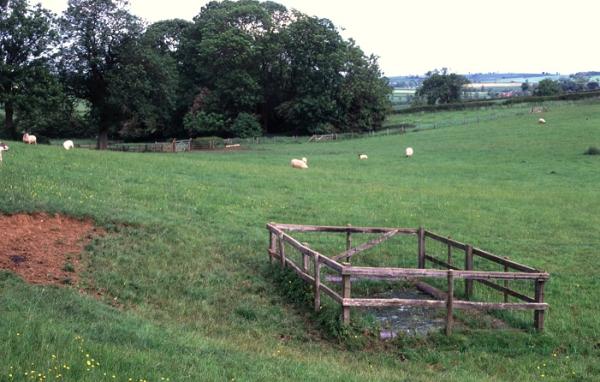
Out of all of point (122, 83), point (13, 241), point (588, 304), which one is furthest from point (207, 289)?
point (122, 83)

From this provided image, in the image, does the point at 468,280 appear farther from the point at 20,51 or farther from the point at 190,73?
the point at 190,73

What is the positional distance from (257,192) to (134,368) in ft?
62.3

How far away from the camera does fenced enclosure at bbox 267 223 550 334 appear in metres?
11.7

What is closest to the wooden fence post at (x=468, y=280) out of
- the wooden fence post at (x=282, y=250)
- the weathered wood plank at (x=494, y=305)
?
the weathered wood plank at (x=494, y=305)

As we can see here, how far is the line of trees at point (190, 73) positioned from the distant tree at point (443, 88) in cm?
4521

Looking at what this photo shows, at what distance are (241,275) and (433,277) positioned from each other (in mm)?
4729

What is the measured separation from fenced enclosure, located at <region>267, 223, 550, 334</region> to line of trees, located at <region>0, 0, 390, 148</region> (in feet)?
146

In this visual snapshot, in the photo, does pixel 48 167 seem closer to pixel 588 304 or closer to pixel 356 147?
pixel 588 304

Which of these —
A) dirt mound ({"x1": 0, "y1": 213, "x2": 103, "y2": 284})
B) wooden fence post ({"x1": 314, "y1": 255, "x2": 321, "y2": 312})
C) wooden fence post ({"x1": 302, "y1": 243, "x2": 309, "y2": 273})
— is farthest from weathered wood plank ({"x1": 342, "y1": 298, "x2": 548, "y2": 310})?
dirt mound ({"x1": 0, "y1": 213, "x2": 103, "y2": 284})

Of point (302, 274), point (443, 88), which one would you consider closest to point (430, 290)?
point (302, 274)

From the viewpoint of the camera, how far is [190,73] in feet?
283

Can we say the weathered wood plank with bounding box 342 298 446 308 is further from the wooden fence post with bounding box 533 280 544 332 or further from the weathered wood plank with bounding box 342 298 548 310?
the wooden fence post with bounding box 533 280 544 332

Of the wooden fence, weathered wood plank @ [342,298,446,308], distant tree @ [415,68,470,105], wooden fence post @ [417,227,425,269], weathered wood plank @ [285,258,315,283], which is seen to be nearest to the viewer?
weathered wood plank @ [342,298,446,308]

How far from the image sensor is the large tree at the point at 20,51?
52.2m
